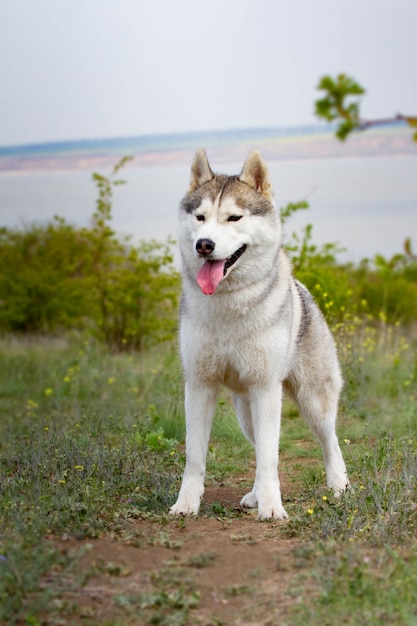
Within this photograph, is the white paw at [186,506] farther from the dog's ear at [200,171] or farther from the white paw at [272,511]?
the dog's ear at [200,171]

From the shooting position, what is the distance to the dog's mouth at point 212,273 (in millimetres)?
4982

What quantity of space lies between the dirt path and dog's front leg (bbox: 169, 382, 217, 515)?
22.6 inches

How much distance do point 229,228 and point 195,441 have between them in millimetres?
1301

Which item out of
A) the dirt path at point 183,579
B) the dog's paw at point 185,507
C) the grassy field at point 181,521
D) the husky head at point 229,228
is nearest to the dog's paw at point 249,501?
the grassy field at point 181,521

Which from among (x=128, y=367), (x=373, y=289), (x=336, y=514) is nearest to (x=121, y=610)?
(x=336, y=514)

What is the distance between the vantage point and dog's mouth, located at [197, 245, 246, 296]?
16.3 ft

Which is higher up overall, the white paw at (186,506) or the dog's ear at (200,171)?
the dog's ear at (200,171)

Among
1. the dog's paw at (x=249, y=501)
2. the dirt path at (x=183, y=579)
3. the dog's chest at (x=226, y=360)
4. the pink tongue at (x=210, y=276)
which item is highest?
the pink tongue at (x=210, y=276)

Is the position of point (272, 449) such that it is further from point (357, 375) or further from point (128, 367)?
point (128, 367)

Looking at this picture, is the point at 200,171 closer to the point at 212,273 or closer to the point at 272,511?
the point at 212,273

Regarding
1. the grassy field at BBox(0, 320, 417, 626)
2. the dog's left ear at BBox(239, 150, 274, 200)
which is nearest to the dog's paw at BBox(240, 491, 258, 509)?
the grassy field at BBox(0, 320, 417, 626)

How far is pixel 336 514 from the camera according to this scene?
482 centimetres

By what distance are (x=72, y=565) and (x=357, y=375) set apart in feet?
19.0

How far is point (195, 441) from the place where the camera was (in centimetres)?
530
